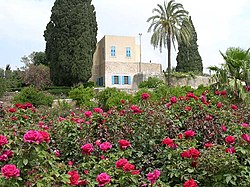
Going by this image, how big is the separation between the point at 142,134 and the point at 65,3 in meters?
24.3

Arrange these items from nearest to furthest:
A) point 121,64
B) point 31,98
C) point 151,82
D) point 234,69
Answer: point 234,69, point 31,98, point 151,82, point 121,64

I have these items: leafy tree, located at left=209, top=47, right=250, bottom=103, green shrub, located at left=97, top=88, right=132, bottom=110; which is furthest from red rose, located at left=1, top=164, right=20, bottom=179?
green shrub, located at left=97, top=88, right=132, bottom=110

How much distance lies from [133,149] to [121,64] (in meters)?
28.4

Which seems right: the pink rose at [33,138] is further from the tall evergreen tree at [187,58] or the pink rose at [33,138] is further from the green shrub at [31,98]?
the tall evergreen tree at [187,58]

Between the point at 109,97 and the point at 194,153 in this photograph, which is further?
the point at 109,97

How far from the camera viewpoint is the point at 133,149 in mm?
→ 3660

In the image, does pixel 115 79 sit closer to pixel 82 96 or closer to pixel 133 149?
pixel 82 96

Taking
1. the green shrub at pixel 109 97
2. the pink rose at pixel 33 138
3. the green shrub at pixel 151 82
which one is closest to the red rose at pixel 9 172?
the pink rose at pixel 33 138

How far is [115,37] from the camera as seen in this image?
1249 inches

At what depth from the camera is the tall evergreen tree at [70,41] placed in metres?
25.7

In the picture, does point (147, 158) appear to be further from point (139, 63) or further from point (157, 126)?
point (139, 63)

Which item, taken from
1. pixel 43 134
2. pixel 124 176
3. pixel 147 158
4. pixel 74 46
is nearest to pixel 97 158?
pixel 147 158

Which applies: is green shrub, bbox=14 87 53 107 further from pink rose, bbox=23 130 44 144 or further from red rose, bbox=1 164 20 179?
red rose, bbox=1 164 20 179

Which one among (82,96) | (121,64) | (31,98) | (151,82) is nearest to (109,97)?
(82,96)
